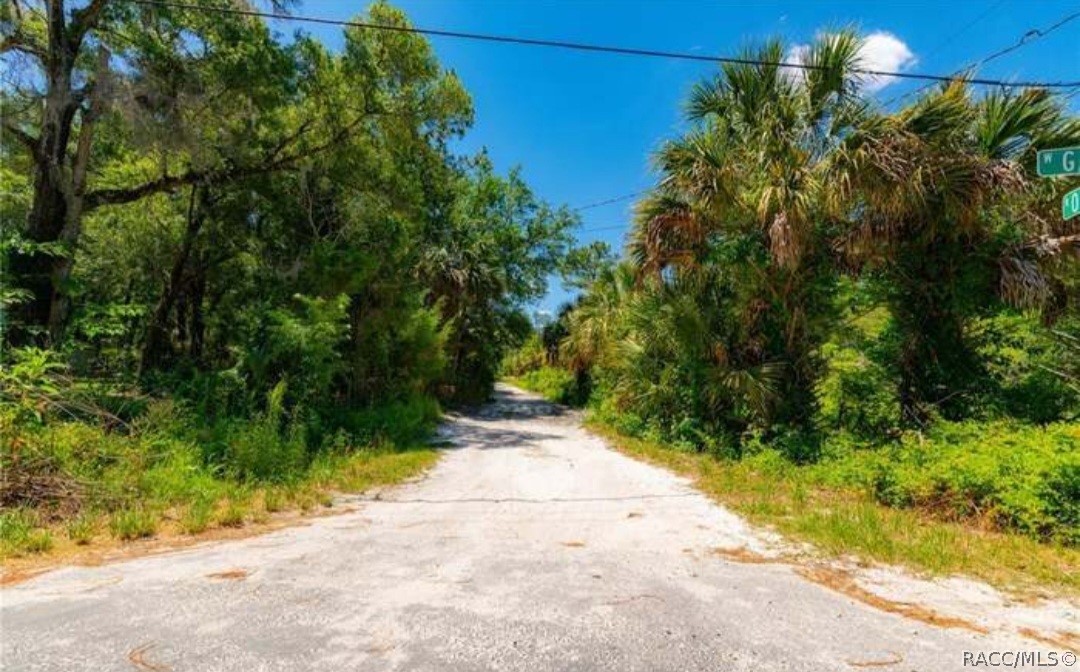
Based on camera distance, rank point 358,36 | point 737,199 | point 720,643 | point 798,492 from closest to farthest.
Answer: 1. point 720,643
2. point 798,492
3. point 737,199
4. point 358,36

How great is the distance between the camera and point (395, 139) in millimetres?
11453

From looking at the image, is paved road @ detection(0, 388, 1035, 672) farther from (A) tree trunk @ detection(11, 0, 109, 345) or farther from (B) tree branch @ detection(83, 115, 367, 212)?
(B) tree branch @ detection(83, 115, 367, 212)

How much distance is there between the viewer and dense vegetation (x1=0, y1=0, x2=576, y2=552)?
18.3ft

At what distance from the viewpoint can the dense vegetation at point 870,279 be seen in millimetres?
6367

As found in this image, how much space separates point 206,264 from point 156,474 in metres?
9.42

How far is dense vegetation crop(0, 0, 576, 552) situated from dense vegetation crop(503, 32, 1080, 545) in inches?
213

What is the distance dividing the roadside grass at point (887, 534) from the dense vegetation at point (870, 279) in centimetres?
32

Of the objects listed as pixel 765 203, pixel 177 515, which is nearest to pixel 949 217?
pixel 765 203

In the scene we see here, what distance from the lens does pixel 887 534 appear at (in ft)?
14.3

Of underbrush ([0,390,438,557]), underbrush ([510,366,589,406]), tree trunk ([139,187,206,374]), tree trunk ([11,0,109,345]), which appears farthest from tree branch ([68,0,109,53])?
underbrush ([510,366,589,406])

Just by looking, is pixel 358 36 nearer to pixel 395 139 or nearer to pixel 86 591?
pixel 395 139

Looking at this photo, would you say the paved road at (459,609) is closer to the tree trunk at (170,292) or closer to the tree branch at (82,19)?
the tree branch at (82,19)

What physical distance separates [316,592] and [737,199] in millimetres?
7131

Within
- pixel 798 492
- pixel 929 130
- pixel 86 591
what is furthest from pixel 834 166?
pixel 86 591
